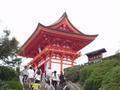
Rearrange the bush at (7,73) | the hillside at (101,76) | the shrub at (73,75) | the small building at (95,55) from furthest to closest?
the small building at (95,55)
the shrub at (73,75)
the hillside at (101,76)
the bush at (7,73)

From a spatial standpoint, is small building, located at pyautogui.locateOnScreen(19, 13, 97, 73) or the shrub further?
small building, located at pyautogui.locateOnScreen(19, 13, 97, 73)

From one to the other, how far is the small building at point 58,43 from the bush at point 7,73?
15987 mm

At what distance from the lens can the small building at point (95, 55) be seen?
1405 inches

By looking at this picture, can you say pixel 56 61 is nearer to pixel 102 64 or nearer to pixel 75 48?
pixel 75 48

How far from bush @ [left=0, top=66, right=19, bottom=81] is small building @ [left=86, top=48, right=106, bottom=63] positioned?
12.5m

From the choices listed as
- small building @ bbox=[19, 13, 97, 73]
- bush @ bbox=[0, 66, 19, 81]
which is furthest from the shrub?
bush @ bbox=[0, 66, 19, 81]

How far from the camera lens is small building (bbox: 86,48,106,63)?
117 ft

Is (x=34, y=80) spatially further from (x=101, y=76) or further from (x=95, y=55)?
(x=95, y=55)

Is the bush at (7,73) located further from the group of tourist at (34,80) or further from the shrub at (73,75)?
the shrub at (73,75)

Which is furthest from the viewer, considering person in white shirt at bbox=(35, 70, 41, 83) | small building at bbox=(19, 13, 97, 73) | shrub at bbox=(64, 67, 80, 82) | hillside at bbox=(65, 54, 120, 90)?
small building at bbox=(19, 13, 97, 73)

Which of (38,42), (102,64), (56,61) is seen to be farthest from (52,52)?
(102,64)

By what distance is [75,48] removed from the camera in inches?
1729

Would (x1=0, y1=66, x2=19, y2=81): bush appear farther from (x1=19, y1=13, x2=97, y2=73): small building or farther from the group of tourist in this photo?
(x1=19, y1=13, x2=97, y2=73): small building

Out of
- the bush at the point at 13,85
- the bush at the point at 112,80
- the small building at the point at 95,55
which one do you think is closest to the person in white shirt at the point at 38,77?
the bush at the point at 112,80
